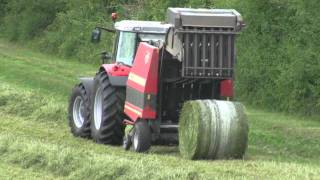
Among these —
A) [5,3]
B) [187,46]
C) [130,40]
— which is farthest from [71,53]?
[187,46]

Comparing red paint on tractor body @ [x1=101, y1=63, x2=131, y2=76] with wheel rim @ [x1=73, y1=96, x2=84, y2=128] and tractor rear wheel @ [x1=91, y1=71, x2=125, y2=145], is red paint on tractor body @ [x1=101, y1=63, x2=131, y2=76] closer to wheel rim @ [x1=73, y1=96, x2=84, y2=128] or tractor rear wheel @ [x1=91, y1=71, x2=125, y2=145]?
tractor rear wheel @ [x1=91, y1=71, x2=125, y2=145]

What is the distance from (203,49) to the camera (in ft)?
35.2

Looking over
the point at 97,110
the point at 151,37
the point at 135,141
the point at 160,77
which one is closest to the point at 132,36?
the point at 151,37

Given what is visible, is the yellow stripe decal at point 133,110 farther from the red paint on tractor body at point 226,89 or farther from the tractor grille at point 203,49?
the red paint on tractor body at point 226,89

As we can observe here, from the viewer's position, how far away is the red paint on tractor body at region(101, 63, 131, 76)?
12.4 metres

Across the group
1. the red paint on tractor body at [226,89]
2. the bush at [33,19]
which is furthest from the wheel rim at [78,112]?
the bush at [33,19]

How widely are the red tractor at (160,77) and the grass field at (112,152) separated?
0.42m

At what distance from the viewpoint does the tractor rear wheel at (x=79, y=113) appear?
524 inches

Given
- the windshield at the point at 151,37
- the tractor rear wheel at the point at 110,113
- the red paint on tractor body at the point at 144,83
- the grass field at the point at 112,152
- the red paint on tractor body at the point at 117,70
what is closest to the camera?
the grass field at the point at 112,152

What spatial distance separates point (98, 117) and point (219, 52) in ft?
9.66

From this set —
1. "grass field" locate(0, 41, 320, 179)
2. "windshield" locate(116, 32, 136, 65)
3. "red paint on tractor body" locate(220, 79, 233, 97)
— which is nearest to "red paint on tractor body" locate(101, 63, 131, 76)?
"windshield" locate(116, 32, 136, 65)

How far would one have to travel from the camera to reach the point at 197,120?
1022cm

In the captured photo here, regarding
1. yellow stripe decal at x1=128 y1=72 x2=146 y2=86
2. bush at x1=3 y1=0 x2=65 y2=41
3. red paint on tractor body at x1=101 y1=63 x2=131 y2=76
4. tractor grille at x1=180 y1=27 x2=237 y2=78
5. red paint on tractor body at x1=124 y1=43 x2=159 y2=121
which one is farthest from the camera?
bush at x1=3 y1=0 x2=65 y2=41

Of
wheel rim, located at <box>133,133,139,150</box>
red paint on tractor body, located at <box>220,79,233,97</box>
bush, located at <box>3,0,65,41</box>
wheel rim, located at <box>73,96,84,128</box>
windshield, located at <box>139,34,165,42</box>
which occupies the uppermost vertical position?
windshield, located at <box>139,34,165,42</box>
